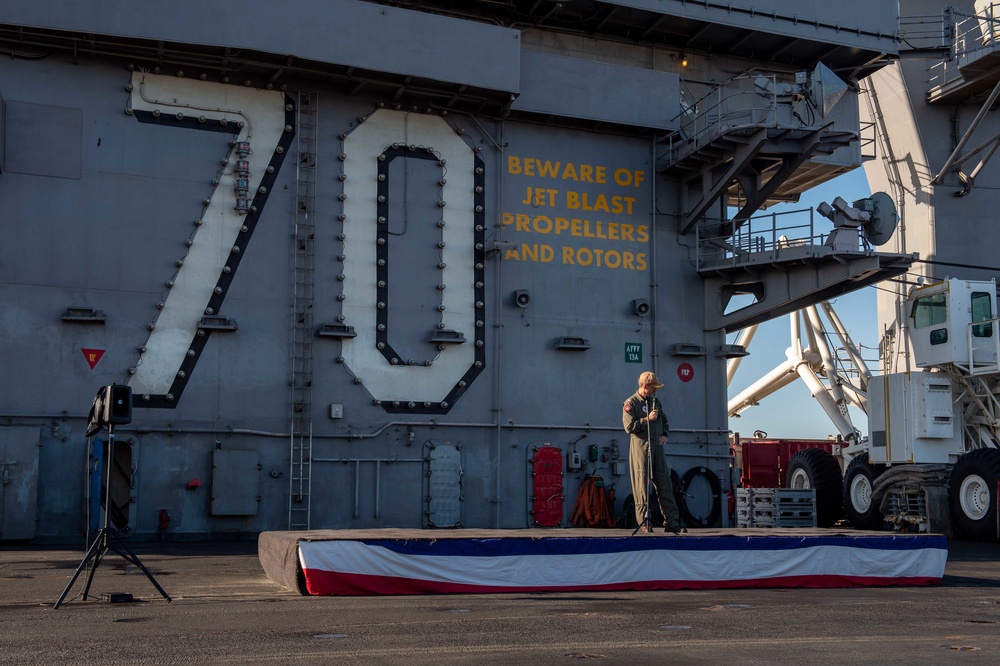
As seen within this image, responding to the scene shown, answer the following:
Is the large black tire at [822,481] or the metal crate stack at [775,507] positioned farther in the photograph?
the large black tire at [822,481]

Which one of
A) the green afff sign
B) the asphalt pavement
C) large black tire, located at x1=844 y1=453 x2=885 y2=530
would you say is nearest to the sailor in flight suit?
the asphalt pavement

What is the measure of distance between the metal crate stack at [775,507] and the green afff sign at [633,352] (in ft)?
12.4

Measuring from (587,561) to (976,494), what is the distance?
40.4 ft

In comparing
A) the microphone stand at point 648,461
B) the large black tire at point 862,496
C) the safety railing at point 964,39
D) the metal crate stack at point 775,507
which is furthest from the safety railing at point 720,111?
the microphone stand at point 648,461

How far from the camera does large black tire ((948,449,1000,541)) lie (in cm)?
1911

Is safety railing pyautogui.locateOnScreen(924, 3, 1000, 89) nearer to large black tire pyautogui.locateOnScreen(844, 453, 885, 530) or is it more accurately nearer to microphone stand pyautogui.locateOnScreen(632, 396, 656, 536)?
large black tire pyautogui.locateOnScreen(844, 453, 885, 530)

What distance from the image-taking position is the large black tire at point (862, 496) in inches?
896

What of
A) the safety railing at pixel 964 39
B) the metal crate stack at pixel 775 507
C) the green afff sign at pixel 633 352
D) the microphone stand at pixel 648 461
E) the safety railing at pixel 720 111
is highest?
the safety railing at pixel 964 39

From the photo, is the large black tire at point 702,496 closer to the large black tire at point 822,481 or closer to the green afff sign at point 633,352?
the green afff sign at point 633,352

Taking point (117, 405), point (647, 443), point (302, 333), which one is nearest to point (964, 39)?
point (302, 333)

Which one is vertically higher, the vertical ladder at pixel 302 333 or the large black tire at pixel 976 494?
the vertical ladder at pixel 302 333

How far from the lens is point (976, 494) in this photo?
64.8ft

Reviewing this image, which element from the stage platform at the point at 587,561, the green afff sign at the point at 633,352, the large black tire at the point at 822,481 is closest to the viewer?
the stage platform at the point at 587,561

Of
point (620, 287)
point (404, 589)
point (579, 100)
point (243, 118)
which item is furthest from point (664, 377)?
point (404, 589)
